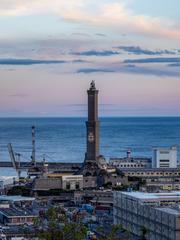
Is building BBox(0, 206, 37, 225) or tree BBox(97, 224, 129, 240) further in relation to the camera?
building BBox(0, 206, 37, 225)

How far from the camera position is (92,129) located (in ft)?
157

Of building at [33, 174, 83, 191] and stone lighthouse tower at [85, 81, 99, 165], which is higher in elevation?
stone lighthouse tower at [85, 81, 99, 165]

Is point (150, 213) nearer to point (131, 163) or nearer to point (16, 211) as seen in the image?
point (16, 211)

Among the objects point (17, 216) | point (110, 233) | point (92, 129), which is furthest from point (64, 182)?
point (110, 233)

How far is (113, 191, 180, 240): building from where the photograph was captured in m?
25.3

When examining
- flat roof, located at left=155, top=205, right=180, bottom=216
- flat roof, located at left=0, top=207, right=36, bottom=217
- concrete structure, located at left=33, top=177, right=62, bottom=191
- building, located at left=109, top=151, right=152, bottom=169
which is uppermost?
building, located at left=109, top=151, right=152, bottom=169

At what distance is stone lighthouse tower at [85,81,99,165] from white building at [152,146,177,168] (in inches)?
226

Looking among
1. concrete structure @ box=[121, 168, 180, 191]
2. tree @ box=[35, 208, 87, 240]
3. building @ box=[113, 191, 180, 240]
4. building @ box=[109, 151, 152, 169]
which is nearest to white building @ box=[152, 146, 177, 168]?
building @ box=[109, 151, 152, 169]

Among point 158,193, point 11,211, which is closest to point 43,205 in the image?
point 11,211

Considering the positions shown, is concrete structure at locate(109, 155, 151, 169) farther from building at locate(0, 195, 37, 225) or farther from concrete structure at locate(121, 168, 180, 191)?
building at locate(0, 195, 37, 225)

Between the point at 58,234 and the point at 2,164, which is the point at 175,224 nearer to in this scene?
the point at 58,234

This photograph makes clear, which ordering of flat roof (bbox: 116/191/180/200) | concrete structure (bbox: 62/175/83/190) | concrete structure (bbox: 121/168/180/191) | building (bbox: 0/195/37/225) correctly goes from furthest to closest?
concrete structure (bbox: 121/168/180/191), concrete structure (bbox: 62/175/83/190), building (bbox: 0/195/37/225), flat roof (bbox: 116/191/180/200)

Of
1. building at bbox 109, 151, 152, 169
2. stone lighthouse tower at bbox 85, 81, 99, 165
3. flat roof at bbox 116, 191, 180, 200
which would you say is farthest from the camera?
building at bbox 109, 151, 152, 169

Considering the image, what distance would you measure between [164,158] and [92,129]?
258 inches
